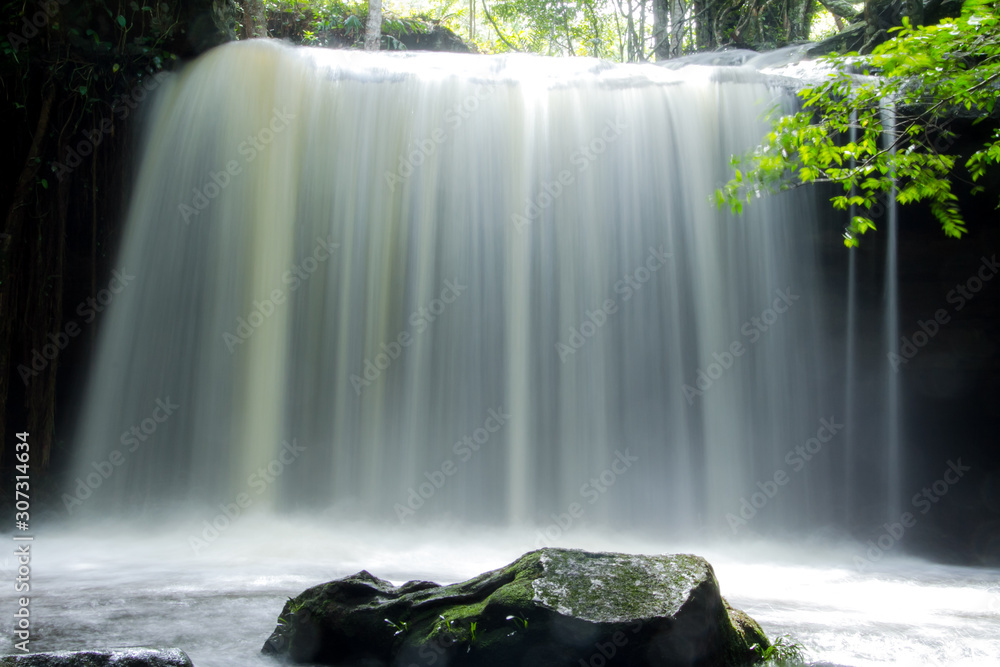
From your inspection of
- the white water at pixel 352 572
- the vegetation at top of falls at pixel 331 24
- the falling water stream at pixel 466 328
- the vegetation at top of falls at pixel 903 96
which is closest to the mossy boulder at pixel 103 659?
the white water at pixel 352 572

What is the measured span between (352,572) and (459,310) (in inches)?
112

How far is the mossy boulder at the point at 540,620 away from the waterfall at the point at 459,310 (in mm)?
3589

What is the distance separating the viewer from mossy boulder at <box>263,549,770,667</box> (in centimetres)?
279

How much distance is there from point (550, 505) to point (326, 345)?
262 cm

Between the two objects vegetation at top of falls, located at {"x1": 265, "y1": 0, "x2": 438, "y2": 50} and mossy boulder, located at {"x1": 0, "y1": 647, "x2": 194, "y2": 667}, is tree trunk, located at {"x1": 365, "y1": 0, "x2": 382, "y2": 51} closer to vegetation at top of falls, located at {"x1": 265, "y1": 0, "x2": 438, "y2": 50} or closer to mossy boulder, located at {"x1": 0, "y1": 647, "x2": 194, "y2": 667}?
vegetation at top of falls, located at {"x1": 265, "y1": 0, "x2": 438, "y2": 50}

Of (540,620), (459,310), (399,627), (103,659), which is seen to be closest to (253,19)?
(459,310)

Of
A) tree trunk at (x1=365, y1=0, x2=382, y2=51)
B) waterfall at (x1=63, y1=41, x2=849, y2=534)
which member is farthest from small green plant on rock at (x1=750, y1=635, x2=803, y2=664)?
tree trunk at (x1=365, y1=0, x2=382, y2=51)

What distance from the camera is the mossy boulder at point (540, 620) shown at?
279 centimetres

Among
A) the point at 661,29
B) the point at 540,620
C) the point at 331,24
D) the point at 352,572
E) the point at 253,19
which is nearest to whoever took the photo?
the point at 540,620

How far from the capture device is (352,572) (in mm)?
5152

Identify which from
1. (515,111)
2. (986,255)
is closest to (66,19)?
(515,111)

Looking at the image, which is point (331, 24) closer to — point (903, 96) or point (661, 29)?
point (661, 29)

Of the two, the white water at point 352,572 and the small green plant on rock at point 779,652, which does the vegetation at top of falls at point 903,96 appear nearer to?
the white water at point 352,572

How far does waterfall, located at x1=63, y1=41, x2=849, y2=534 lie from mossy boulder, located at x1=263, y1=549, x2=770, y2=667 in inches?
141
